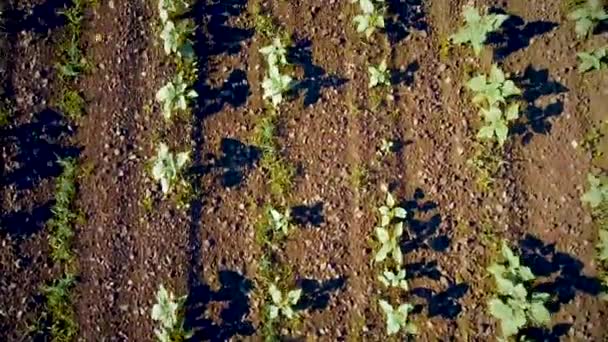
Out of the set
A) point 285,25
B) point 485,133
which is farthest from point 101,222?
point 485,133

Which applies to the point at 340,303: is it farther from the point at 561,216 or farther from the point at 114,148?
the point at 114,148

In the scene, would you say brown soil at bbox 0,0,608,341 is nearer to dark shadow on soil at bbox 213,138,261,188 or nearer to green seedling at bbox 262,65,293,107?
dark shadow on soil at bbox 213,138,261,188

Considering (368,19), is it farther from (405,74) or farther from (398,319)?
(398,319)

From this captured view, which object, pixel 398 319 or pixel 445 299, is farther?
pixel 445 299

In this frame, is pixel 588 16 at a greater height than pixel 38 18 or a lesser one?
lesser

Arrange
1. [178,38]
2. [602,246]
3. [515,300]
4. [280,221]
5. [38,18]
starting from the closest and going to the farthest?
1. [515,300]
2. [602,246]
3. [280,221]
4. [178,38]
5. [38,18]

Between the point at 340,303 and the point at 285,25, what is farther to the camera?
the point at 285,25

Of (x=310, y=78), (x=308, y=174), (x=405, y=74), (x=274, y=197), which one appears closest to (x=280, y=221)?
(x=274, y=197)
